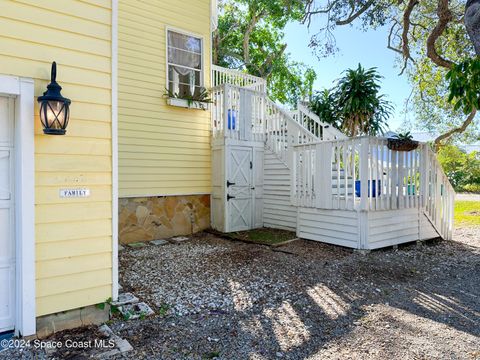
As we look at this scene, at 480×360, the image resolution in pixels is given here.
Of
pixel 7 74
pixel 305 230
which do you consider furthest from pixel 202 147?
pixel 7 74

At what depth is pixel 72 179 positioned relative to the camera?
284cm

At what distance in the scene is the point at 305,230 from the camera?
6.31 meters

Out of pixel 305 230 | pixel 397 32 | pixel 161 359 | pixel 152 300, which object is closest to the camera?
pixel 161 359

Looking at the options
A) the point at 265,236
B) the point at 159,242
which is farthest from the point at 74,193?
the point at 265,236

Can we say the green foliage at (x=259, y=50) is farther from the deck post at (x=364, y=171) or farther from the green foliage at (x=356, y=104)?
the deck post at (x=364, y=171)

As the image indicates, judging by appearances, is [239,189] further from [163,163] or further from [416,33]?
[416,33]

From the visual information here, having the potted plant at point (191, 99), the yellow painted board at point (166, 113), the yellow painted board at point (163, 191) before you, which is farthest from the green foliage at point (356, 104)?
the yellow painted board at point (163, 191)

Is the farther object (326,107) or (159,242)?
(326,107)

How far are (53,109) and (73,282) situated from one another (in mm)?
1464

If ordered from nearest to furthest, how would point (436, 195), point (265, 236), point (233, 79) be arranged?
point (436, 195), point (265, 236), point (233, 79)

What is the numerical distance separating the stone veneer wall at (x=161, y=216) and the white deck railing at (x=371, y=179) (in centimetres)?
225

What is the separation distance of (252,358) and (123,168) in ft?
15.7

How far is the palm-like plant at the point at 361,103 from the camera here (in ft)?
24.1

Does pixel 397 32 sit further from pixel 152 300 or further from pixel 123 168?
pixel 152 300
